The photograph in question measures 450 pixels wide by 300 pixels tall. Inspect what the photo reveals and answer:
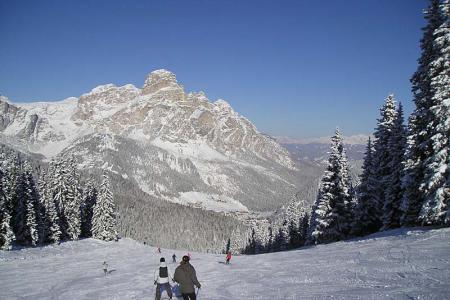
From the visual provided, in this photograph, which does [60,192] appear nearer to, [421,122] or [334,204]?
[334,204]

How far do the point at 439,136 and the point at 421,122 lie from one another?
10.6ft

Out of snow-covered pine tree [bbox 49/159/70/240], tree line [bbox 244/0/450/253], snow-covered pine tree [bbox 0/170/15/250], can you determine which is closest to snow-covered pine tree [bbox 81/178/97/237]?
snow-covered pine tree [bbox 49/159/70/240]

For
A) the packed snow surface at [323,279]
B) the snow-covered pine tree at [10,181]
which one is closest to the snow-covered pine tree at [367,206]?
the packed snow surface at [323,279]

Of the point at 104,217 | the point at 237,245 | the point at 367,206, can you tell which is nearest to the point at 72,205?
the point at 104,217

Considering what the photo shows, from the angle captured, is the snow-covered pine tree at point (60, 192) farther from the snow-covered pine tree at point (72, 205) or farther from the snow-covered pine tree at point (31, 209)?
the snow-covered pine tree at point (31, 209)

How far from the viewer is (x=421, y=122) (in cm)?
2898

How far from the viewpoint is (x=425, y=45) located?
29844 millimetres

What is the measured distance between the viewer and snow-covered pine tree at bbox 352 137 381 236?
40969 millimetres

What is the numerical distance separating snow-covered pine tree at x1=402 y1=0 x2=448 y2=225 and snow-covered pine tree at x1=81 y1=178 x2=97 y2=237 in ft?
208

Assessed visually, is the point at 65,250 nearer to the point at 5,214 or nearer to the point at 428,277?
the point at 5,214

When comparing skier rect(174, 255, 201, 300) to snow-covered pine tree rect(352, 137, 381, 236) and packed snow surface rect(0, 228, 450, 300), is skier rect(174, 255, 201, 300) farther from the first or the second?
snow-covered pine tree rect(352, 137, 381, 236)

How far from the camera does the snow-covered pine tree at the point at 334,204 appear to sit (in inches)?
1679

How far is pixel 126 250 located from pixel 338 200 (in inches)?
1385

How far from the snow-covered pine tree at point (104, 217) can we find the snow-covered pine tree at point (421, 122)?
54.5 metres
